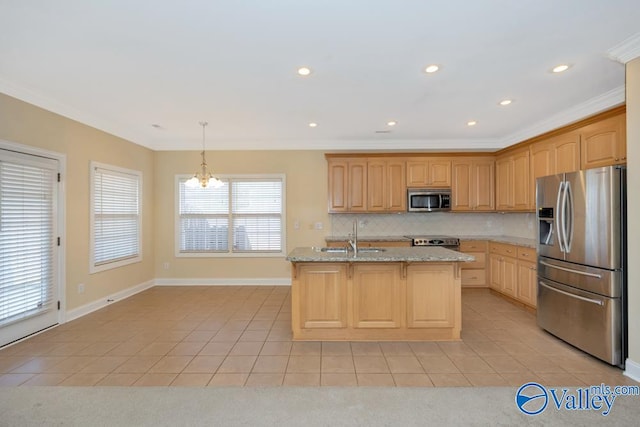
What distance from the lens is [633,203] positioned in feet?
8.19

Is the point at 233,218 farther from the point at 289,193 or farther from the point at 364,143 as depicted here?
the point at 364,143

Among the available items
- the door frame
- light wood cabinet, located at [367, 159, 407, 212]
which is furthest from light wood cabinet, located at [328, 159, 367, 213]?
the door frame

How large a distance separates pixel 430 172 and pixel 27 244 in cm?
575

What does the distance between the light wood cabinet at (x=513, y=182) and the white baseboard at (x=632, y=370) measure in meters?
2.46

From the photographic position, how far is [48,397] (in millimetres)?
2322

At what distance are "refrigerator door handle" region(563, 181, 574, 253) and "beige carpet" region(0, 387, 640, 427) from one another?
1.34 metres

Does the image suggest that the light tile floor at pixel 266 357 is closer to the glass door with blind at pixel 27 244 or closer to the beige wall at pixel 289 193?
the glass door with blind at pixel 27 244

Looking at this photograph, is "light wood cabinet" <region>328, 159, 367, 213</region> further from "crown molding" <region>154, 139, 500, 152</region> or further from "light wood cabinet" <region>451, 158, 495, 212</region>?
"light wood cabinet" <region>451, 158, 495, 212</region>

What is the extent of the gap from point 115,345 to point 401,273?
3127mm

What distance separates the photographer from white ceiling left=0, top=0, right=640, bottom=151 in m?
2.08

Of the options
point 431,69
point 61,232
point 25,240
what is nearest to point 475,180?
point 431,69

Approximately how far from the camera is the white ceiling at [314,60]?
2078 mm

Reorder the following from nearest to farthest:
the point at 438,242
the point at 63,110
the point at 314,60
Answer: the point at 314,60
the point at 63,110
the point at 438,242

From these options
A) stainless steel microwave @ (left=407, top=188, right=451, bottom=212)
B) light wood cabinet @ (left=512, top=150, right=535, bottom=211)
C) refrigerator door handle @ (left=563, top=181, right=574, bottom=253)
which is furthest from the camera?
stainless steel microwave @ (left=407, top=188, right=451, bottom=212)
